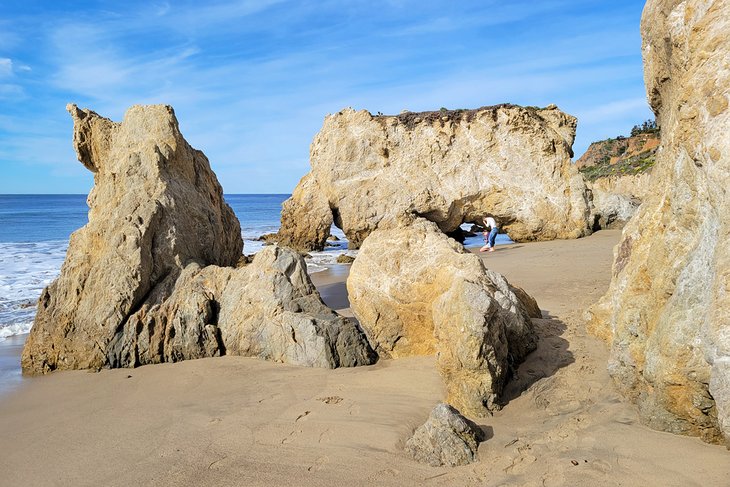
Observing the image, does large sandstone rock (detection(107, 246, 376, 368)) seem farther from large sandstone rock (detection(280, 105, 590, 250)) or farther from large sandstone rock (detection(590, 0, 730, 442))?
large sandstone rock (detection(280, 105, 590, 250))

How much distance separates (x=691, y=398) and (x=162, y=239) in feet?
20.5

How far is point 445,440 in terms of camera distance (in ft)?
12.6

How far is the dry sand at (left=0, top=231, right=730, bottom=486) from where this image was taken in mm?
3543

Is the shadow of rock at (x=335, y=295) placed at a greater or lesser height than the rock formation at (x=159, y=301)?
lesser

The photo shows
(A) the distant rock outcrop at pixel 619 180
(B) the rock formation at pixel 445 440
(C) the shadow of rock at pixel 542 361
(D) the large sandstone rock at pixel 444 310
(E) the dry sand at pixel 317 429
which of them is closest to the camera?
(E) the dry sand at pixel 317 429

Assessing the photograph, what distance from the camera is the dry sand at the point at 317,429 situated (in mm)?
3543

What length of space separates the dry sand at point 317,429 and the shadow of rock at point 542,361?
0.02 m

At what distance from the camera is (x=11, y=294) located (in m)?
11.8

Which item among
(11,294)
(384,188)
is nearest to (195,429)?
(11,294)

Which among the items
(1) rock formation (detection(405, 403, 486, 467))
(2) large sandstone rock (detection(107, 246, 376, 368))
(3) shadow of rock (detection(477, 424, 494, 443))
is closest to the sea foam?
(2) large sandstone rock (detection(107, 246, 376, 368))

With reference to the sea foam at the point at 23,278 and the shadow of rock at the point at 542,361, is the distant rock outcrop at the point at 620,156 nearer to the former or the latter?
the shadow of rock at the point at 542,361

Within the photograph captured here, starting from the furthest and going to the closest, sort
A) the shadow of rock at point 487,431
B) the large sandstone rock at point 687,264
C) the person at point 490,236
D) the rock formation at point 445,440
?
the person at point 490,236
the shadow of rock at point 487,431
the rock formation at point 445,440
the large sandstone rock at point 687,264

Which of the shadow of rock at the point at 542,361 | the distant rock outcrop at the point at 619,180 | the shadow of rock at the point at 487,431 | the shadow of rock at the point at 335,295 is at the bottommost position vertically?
the shadow of rock at the point at 335,295

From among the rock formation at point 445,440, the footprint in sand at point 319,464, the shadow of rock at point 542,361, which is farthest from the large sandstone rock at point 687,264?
the footprint in sand at point 319,464
